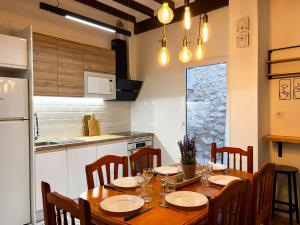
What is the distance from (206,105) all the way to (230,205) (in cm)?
256

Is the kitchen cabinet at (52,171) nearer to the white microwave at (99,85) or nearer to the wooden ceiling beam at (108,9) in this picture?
the white microwave at (99,85)

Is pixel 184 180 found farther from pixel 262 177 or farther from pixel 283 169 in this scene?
pixel 283 169

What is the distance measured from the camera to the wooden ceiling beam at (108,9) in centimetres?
385

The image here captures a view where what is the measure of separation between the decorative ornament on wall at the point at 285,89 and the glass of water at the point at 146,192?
204 cm

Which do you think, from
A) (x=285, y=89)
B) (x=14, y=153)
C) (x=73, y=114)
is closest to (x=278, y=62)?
(x=285, y=89)

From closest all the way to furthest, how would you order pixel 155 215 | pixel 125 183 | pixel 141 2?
pixel 155 215, pixel 125 183, pixel 141 2

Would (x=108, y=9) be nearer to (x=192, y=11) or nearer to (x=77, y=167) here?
(x=192, y=11)

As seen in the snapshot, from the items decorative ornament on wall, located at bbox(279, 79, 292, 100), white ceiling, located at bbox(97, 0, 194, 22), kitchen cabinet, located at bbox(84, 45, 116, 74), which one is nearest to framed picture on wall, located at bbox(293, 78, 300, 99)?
decorative ornament on wall, located at bbox(279, 79, 292, 100)

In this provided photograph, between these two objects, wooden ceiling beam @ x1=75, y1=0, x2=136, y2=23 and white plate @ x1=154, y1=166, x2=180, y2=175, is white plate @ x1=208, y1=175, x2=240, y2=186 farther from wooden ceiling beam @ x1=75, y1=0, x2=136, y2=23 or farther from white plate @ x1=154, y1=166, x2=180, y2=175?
wooden ceiling beam @ x1=75, y1=0, x2=136, y2=23

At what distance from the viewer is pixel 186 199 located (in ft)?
5.17

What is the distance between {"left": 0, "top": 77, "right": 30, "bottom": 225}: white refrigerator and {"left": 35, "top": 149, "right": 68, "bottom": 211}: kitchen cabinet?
4.3 inches

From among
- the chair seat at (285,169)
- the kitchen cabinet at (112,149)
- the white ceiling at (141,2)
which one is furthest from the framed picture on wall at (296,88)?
the kitchen cabinet at (112,149)

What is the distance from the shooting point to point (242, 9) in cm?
292

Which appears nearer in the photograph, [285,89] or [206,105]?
[285,89]
